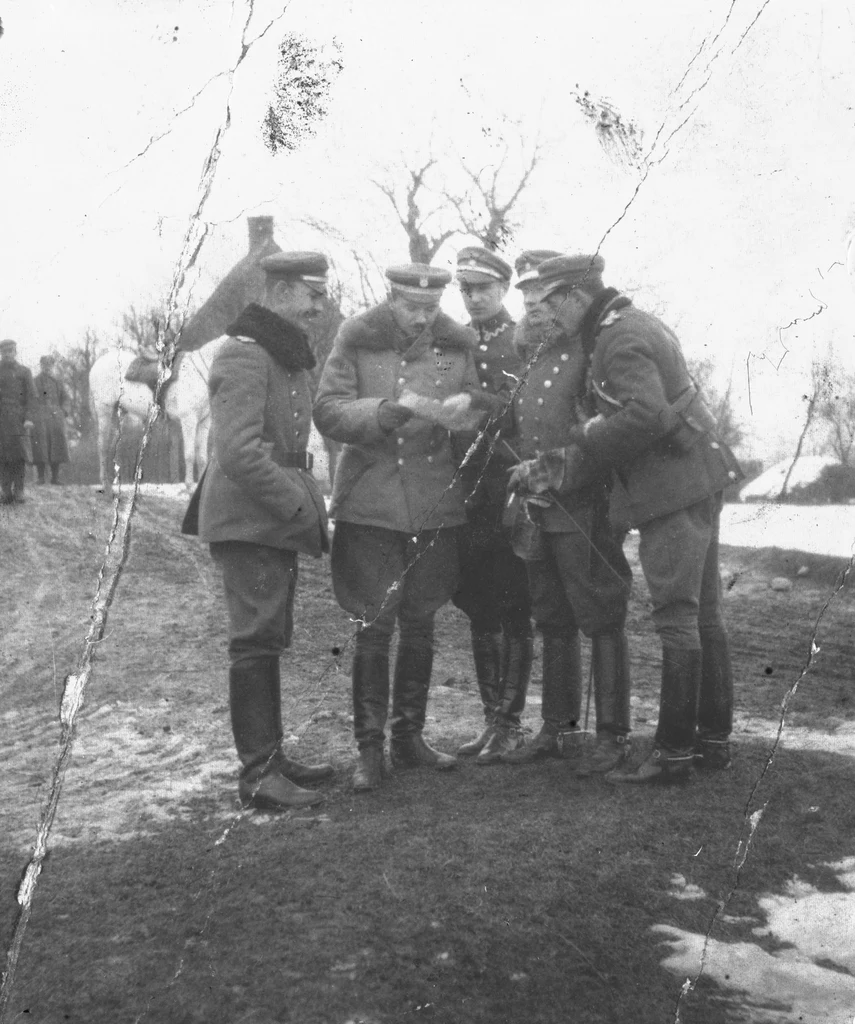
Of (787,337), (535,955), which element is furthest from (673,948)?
(787,337)

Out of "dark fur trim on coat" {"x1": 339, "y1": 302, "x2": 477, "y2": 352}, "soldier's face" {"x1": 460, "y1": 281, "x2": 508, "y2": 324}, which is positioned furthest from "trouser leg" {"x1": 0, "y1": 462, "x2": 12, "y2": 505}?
"soldier's face" {"x1": 460, "y1": 281, "x2": 508, "y2": 324}

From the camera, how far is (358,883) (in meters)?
2.69

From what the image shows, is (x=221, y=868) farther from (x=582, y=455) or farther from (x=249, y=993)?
(x=582, y=455)

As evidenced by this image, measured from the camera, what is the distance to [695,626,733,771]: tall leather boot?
2953 millimetres

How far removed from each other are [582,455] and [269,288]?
2.79 feet

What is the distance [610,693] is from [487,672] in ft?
1.19

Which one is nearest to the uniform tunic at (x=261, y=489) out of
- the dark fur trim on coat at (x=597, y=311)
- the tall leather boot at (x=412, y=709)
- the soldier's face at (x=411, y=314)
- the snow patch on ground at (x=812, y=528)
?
the soldier's face at (x=411, y=314)

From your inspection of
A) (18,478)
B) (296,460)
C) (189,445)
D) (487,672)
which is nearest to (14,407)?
(18,478)

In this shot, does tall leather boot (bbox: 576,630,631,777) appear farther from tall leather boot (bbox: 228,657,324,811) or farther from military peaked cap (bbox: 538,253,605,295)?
military peaked cap (bbox: 538,253,605,295)

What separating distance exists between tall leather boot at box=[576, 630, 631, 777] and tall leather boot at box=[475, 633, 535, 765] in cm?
23

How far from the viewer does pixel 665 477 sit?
117 inches

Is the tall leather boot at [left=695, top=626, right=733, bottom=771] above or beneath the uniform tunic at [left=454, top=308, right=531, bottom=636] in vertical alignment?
beneath

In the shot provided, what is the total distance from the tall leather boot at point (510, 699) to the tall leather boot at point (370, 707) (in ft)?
0.90

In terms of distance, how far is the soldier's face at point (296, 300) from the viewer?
9.57 ft
